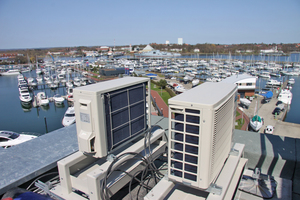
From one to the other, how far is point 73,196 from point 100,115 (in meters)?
1.10

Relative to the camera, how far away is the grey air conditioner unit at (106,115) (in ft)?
7.82

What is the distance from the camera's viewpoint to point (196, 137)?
1.98 meters

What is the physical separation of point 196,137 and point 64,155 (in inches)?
87.2

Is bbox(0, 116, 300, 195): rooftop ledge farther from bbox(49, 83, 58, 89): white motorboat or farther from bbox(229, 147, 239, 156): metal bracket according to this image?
bbox(49, 83, 58, 89): white motorboat

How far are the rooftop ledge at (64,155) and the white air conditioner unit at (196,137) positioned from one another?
1.65 m

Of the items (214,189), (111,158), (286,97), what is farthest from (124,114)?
(286,97)

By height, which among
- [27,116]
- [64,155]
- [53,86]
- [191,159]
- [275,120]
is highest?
[191,159]

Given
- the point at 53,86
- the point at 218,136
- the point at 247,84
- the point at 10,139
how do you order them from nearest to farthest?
the point at 218,136 → the point at 10,139 → the point at 247,84 → the point at 53,86

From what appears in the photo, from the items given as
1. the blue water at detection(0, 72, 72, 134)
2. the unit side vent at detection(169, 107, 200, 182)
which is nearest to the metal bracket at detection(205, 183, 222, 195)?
the unit side vent at detection(169, 107, 200, 182)

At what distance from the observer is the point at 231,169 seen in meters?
2.48

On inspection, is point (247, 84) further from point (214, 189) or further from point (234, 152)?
point (214, 189)

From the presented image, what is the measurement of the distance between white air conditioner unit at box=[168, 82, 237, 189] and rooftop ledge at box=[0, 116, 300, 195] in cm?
165

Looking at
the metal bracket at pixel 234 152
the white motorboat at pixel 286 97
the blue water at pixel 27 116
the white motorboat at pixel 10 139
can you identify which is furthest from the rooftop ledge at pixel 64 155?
the white motorboat at pixel 286 97

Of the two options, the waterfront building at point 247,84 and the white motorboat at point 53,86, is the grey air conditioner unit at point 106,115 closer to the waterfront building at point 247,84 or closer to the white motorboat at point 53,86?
the waterfront building at point 247,84
